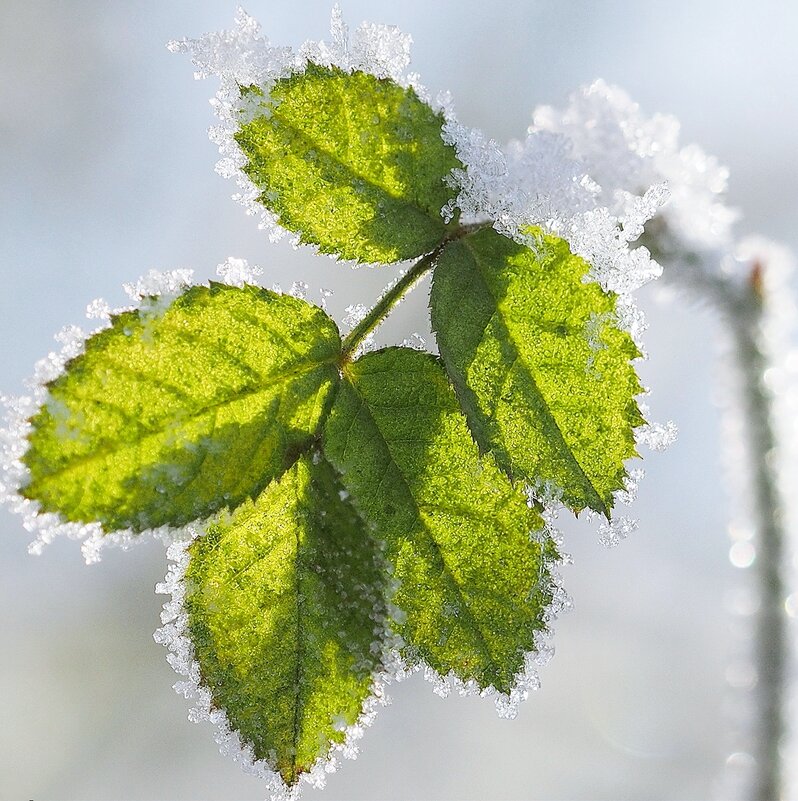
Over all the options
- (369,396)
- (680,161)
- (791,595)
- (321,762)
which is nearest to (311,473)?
(369,396)

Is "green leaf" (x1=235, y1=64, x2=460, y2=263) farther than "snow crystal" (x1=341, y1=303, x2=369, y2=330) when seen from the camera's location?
No

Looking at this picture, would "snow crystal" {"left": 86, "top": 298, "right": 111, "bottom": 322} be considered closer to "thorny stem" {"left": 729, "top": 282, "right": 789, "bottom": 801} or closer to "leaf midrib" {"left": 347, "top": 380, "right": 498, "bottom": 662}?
"leaf midrib" {"left": 347, "top": 380, "right": 498, "bottom": 662}

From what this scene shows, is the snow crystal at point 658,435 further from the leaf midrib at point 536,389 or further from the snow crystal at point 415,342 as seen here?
the snow crystal at point 415,342

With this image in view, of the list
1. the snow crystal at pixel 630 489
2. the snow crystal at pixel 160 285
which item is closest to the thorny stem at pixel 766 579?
the snow crystal at pixel 630 489

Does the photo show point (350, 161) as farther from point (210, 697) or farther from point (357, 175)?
point (210, 697)

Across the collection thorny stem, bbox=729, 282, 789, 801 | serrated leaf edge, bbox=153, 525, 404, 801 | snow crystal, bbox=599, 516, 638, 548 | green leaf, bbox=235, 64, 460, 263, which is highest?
thorny stem, bbox=729, 282, 789, 801

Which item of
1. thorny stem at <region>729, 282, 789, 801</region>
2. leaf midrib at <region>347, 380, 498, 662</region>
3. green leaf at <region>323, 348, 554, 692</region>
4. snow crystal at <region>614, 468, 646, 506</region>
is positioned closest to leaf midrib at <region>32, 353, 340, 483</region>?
green leaf at <region>323, 348, 554, 692</region>

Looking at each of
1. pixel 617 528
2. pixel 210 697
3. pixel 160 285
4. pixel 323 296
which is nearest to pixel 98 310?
pixel 160 285
